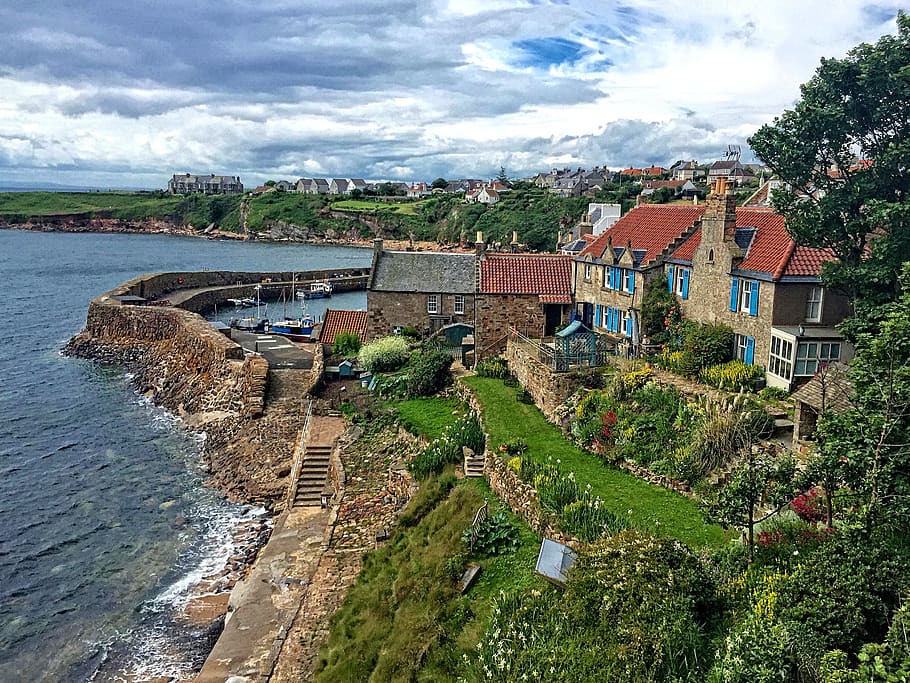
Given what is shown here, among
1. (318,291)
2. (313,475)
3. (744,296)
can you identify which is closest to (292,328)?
(318,291)

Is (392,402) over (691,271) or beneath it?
beneath

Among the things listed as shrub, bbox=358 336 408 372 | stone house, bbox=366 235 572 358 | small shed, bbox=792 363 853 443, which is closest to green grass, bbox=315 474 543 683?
small shed, bbox=792 363 853 443

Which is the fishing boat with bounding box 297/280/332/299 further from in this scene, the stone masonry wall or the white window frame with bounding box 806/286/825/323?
the white window frame with bounding box 806/286/825/323

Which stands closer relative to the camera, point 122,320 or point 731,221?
point 731,221

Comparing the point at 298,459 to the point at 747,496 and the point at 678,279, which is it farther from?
the point at 747,496


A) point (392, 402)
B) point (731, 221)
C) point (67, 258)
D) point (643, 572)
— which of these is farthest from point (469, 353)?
point (67, 258)

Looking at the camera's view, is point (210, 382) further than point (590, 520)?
Yes

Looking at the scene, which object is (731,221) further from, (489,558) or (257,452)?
(257,452)

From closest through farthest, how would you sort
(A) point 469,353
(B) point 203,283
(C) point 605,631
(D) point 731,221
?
(C) point 605,631
(D) point 731,221
(A) point 469,353
(B) point 203,283
